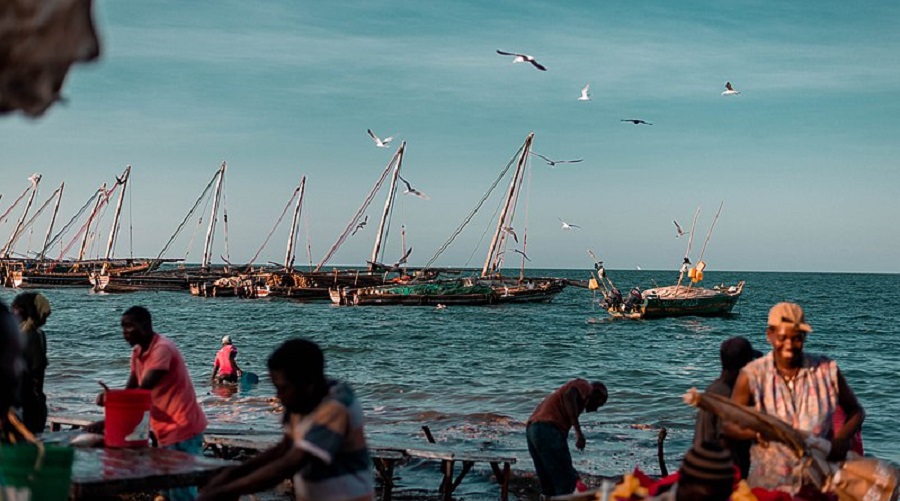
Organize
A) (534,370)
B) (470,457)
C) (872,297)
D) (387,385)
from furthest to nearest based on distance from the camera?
(872,297) → (534,370) → (387,385) → (470,457)

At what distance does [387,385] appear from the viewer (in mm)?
23828

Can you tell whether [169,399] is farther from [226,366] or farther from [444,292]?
[444,292]

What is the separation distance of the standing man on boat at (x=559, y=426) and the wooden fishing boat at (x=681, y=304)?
149 ft

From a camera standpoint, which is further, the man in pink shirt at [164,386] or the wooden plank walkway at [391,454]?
the wooden plank walkway at [391,454]

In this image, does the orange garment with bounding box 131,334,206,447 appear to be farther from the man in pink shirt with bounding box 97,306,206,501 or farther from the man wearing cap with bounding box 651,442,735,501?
the man wearing cap with bounding box 651,442,735,501

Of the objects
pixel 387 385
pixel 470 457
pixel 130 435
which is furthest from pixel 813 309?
pixel 130 435

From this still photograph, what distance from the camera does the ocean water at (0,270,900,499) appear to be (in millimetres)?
16484

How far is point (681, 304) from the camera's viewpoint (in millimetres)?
54000

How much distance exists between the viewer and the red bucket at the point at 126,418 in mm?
5609

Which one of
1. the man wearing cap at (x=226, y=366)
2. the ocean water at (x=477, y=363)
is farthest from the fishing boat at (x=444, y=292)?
the man wearing cap at (x=226, y=366)

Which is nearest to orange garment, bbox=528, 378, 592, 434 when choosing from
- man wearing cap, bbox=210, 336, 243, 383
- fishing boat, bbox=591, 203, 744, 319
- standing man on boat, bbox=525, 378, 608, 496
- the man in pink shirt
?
standing man on boat, bbox=525, 378, 608, 496

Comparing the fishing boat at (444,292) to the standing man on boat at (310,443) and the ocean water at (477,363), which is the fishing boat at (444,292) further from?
the standing man on boat at (310,443)

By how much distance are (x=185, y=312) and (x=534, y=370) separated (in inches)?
1337

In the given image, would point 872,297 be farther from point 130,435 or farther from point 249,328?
point 130,435
